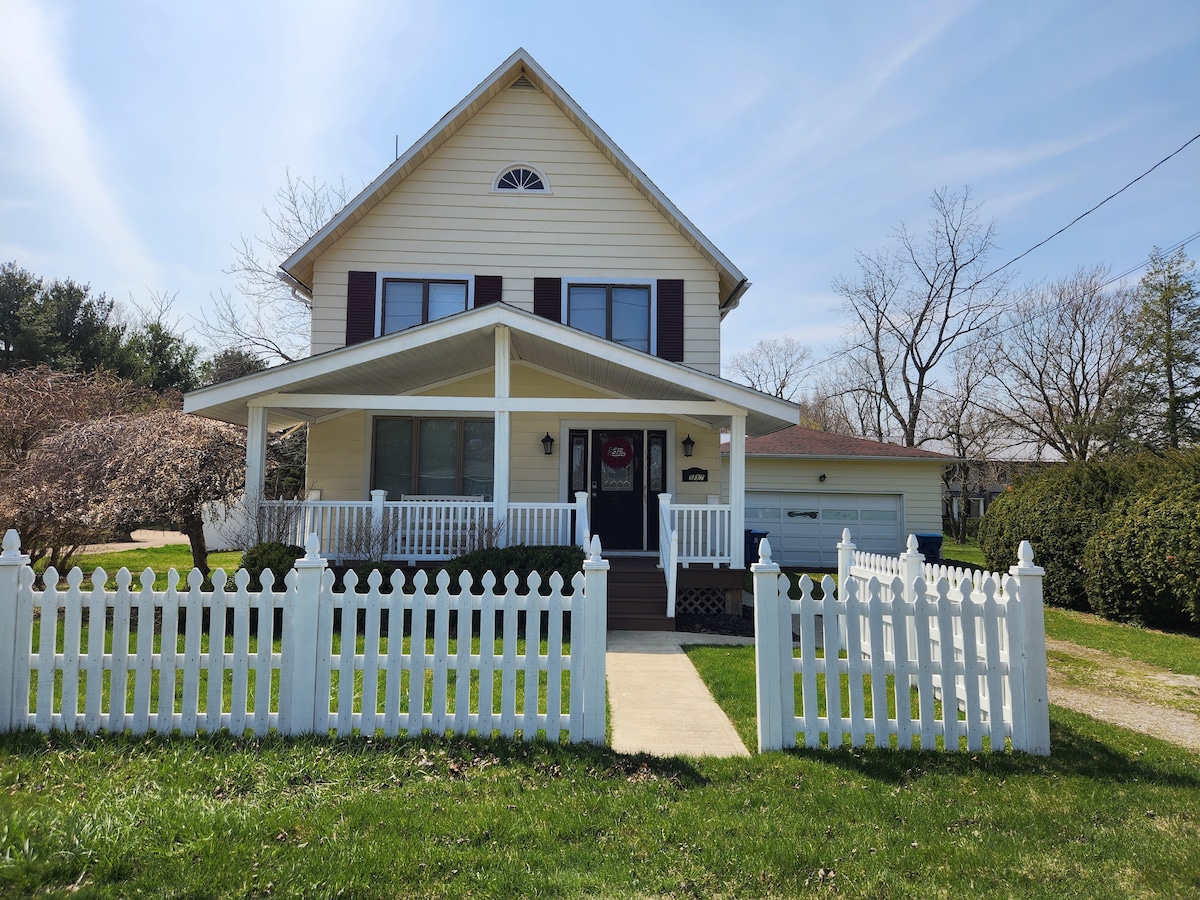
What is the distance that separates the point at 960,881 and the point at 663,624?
6315 mm

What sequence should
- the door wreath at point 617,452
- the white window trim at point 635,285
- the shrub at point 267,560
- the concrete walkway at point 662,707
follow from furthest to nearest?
the door wreath at point 617,452 → the white window trim at point 635,285 → the shrub at point 267,560 → the concrete walkway at point 662,707

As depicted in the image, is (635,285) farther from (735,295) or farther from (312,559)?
(312,559)

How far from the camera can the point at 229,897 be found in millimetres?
2799

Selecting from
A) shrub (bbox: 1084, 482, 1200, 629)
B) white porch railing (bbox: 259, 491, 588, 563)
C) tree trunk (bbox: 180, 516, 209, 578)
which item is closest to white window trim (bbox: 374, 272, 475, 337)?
white porch railing (bbox: 259, 491, 588, 563)

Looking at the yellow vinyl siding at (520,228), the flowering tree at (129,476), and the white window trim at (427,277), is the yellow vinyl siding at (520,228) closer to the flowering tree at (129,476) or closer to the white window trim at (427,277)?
the white window trim at (427,277)

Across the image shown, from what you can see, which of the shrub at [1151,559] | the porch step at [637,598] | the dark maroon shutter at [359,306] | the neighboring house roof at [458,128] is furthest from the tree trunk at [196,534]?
the shrub at [1151,559]

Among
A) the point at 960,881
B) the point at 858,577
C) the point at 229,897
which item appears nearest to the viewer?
the point at 229,897

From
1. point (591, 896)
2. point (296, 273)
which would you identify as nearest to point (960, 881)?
point (591, 896)

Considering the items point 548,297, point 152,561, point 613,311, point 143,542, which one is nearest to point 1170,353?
point 613,311

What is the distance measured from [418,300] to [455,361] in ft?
6.20

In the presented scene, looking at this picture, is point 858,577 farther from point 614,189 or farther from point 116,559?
point 116,559

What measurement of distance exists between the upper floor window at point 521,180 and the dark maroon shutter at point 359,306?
2826 millimetres

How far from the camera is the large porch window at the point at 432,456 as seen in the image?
12.3 metres

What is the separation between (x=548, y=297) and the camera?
40.8 ft
